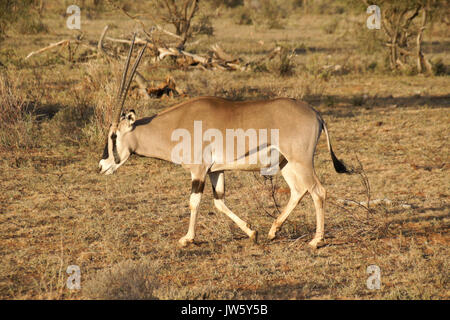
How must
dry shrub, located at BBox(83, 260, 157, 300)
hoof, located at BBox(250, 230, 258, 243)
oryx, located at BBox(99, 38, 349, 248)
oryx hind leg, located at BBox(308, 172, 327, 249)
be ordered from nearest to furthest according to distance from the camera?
dry shrub, located at BBox(83, 260, 157, 300) < oryx, located at BBox(99, 38, 349, 248) < oryx hind leg, located at BBox(308, 172, 327, 249) < hoof, located at BBox(250, 230, 258, 243)

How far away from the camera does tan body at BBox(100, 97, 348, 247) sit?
5691 mm

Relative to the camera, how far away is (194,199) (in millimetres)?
5820

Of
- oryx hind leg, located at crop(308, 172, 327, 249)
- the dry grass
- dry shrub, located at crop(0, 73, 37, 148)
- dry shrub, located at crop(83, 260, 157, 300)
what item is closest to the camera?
dry shrub, located at crop(83, 260, 157, 300)

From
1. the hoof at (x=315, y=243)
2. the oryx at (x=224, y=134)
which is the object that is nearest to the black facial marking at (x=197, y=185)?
the oryx at (x=224, y=134)

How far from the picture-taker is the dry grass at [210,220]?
4930 mm

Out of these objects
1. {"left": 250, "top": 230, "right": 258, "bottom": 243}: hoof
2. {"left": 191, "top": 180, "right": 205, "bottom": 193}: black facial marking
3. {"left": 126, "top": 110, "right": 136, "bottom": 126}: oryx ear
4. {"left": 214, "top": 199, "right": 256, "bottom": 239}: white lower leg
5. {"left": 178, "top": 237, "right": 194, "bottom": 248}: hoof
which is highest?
{"left": 126, "top": 110, "right": 136, "bottom": 126}: oryx ear

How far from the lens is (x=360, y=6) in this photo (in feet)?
62.0

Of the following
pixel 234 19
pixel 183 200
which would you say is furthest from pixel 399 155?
pixel 234 19

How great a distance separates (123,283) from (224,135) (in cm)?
186

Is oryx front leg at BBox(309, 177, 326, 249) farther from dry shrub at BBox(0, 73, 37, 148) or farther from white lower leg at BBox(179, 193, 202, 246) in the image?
dry shrub at BBox(0, 73, 37, 148)

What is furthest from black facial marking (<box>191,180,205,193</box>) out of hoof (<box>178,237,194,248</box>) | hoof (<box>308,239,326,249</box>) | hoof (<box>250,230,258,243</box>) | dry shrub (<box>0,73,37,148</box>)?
dry shrub (<box>0,73,37,148</box>)
